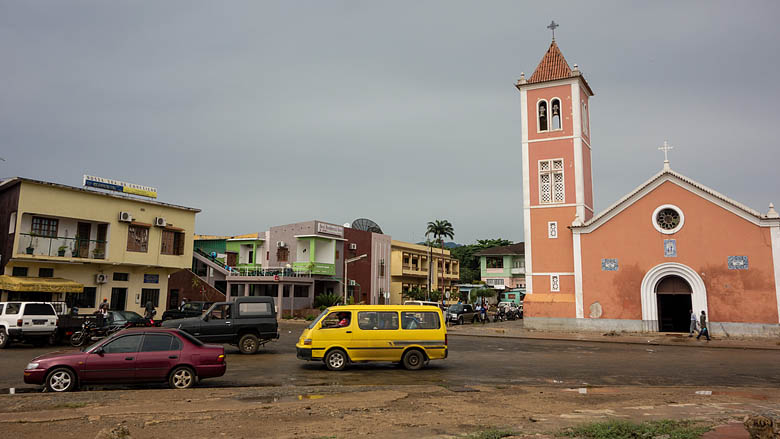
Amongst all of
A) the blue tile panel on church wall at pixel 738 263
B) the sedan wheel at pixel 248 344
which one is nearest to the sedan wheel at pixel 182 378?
the sedan wheel at pixel 248 344

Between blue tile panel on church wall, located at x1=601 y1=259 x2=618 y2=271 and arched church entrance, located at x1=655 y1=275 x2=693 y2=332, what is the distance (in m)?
2.48

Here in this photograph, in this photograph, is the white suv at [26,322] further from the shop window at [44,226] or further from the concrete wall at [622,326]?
the concrete wall at [622,326]

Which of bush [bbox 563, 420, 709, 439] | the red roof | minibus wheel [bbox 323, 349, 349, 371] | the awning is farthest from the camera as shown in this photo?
the red roof

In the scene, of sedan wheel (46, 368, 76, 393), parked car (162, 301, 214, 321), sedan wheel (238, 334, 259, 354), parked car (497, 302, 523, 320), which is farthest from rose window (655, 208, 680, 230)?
sedan wheel (46, 368, 76, 393)

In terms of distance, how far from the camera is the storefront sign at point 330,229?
46.7m

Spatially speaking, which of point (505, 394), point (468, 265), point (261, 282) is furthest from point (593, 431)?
point (468, 265)

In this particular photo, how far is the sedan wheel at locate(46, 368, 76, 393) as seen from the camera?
36.2 ft

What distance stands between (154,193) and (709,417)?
33.1 meters

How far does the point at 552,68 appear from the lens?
36.5 m

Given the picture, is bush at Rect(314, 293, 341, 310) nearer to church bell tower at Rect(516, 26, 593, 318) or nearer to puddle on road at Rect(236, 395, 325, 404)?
church bell tower at Rect(516, 26, 593, 318)

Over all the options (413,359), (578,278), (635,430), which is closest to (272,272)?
(578,278)

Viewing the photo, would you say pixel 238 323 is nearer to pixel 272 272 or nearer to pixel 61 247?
pixel 61 247

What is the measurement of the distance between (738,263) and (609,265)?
6.44m

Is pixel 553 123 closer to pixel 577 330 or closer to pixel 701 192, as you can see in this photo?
pixel 701 192
